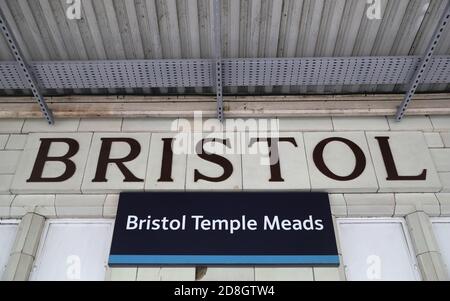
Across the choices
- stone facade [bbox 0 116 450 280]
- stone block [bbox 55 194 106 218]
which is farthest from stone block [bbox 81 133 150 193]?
stone block [bbox 55 194 106 218]

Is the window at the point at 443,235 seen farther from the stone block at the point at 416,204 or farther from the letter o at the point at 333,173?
the letter o at the point at 333,173

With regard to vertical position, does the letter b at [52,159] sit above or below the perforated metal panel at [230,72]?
below

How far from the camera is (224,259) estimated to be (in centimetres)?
355

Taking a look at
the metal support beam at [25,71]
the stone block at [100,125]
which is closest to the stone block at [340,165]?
→ the stone block at [100,125]

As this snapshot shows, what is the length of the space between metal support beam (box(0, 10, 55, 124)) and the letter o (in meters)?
2.66

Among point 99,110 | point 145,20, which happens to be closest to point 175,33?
point 145,20

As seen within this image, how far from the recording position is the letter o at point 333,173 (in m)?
4.02

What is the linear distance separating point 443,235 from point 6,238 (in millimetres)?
3820

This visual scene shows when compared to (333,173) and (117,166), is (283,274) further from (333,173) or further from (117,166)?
(117,166)

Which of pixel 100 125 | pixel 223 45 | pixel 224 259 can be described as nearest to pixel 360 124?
pixel 223 45

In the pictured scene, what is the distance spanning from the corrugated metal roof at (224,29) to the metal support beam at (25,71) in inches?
7.7

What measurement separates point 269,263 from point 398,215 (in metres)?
1.28

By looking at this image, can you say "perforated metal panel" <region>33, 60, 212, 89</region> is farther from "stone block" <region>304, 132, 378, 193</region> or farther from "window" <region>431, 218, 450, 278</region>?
"window" <region>431, 218, 450, 278</region>
